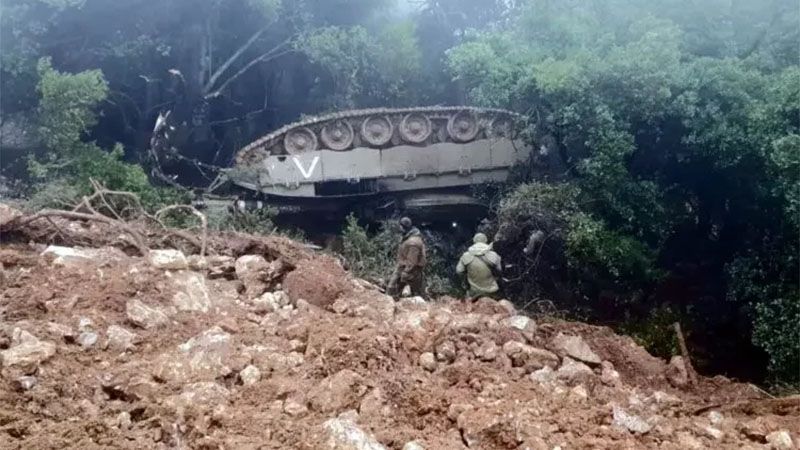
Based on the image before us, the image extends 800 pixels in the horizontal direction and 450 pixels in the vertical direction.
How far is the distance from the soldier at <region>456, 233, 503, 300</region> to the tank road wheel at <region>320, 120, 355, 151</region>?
421 cm

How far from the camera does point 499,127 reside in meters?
9.45

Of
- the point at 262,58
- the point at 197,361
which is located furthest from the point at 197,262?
the point at 262,58

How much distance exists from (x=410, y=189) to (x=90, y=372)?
7.14m

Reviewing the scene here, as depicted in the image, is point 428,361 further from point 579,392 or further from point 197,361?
point 197,361

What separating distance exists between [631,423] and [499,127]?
638cm

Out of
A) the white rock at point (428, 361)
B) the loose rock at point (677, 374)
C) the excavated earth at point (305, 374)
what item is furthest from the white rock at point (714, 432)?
the white rock at point (428, 361)

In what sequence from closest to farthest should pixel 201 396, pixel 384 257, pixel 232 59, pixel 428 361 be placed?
pixel 201 396
pixel 428 361
pixel 384 257
pixel 232 59

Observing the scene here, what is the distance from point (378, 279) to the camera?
762 centimetres

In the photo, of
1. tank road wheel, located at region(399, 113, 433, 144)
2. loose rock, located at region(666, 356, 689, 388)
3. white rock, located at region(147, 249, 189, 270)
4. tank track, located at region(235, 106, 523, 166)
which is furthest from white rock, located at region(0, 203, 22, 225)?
tank road wheel, located at region(399, 113, 433, 144)

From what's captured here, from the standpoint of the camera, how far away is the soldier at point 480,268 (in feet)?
22.1

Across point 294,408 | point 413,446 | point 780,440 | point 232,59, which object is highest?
point 232,59

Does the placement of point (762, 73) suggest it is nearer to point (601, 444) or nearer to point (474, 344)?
point (474, 344)

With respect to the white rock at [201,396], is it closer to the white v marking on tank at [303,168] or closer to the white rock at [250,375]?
the white rock at [250,375]

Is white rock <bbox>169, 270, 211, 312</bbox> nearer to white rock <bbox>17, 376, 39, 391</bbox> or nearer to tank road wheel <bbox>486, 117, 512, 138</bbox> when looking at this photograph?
white rock <bbox>17, 376, 39, 391</bbox>
